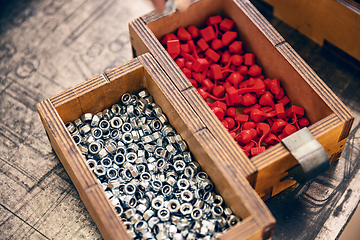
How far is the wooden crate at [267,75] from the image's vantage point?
296cm

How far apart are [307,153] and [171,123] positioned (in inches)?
43.3

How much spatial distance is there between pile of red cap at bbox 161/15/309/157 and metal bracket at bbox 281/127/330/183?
1.06ft

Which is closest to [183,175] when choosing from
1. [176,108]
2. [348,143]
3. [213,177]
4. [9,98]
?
[213,177]

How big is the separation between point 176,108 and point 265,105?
2.85 feet

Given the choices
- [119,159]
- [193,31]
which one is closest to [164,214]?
[119,159]

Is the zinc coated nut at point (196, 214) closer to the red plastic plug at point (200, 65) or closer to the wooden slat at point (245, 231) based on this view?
the wooden slat at point (245, 231)

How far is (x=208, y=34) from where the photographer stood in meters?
3.83

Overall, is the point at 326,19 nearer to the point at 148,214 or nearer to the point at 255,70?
the point at 255,70

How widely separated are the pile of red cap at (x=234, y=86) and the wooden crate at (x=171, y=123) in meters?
0.40

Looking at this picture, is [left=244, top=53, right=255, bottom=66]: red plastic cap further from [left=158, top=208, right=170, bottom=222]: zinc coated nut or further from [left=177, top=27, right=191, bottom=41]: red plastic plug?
[left=158, top=208, right=170, bottom=222]: zinc coated nut

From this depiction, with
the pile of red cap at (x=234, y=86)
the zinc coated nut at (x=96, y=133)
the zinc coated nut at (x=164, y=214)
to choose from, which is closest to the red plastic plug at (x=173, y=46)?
the pile of red cap at (x=234, y=86)

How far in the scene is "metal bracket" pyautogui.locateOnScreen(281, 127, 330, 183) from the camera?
287 cm

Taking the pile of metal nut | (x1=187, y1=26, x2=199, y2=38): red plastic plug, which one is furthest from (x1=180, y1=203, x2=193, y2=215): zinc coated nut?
(x1=187, y1=26, x2=199, y2=38): red plastic plug

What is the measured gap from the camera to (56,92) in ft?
13.1
